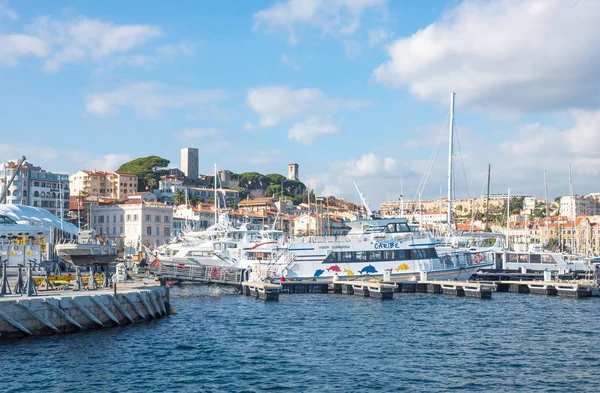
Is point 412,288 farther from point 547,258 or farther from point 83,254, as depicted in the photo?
point 83,254

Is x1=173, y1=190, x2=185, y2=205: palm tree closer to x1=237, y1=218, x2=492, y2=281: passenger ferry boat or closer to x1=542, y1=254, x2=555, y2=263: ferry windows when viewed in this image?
x1=237, y1=218, x2=492, y2=281: passenger ferry boat

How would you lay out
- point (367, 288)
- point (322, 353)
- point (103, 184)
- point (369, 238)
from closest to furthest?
1. point (322, 353)
2. point (367, 288)
3. point (369, 238)
4. point (103, 184)

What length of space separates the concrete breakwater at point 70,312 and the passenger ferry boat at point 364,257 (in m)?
21.7

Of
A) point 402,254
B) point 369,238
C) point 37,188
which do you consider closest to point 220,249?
point 369,238

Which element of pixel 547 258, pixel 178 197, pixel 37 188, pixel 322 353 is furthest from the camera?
pixel 178 197

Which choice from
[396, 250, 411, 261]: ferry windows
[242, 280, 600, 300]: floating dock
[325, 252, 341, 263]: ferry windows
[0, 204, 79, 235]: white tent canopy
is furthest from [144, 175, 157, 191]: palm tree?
[396, 250, 411, 261]: ferry windows

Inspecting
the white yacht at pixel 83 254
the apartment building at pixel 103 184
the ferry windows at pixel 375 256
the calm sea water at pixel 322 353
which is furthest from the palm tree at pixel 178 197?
the white yacht at pixel 83 254

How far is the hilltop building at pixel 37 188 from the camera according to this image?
10412 cm

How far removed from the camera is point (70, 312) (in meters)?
29.2

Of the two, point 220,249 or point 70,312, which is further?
point 220,249

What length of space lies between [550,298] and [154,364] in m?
35.0

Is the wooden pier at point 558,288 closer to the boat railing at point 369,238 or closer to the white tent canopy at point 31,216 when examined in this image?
the boat railing at point 369,238

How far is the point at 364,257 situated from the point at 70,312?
31.0m

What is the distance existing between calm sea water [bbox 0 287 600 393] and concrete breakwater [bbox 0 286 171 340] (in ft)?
2.26
